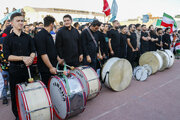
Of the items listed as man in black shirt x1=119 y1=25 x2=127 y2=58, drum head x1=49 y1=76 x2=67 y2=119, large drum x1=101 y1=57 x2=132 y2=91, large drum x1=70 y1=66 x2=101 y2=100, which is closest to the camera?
drum head x1=49 y1=76 x2=67 y2=119

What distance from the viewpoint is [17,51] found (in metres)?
2.78

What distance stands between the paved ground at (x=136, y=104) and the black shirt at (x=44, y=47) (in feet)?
4.13

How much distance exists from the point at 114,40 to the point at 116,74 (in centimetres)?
218

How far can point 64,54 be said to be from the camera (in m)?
3.79

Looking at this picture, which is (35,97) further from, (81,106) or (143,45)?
(143,45)

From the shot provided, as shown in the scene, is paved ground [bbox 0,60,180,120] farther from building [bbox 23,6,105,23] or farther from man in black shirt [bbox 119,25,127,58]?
building [bbox 23,6,105,23]

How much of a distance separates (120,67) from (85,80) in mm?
1456

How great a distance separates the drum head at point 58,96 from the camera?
9.28 feet

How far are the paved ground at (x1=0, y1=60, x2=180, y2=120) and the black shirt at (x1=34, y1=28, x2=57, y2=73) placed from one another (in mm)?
1258

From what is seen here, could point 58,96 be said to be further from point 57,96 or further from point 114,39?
point 114,39

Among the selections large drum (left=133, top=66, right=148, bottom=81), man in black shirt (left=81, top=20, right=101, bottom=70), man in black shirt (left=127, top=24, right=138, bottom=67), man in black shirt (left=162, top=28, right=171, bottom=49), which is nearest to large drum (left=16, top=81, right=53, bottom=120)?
man in black shirt (left=81, top=20, right=101, bottom=70)

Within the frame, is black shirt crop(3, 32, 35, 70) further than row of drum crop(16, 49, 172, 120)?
Yes

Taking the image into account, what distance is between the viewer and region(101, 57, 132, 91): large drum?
434 cm

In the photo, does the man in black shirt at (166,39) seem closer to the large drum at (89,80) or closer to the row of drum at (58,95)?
the row of drum at (58,95)
